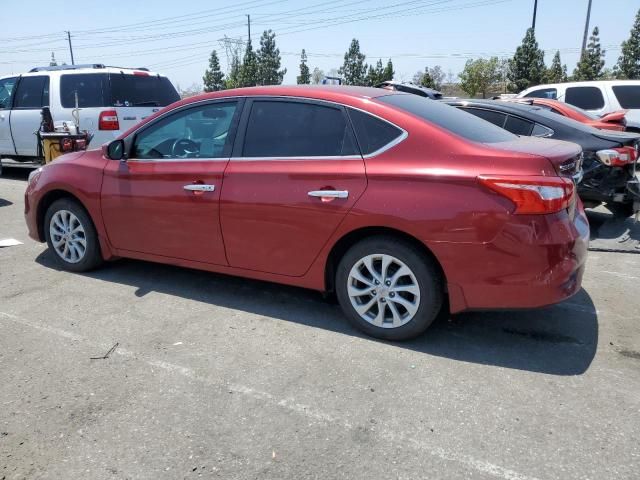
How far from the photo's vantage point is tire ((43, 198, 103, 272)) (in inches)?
193

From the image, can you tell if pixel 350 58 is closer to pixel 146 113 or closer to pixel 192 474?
pixel 146 113

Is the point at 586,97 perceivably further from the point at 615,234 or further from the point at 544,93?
the point at 615,234

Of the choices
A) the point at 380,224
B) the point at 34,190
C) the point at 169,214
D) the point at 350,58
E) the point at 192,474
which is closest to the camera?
the point at 192,474

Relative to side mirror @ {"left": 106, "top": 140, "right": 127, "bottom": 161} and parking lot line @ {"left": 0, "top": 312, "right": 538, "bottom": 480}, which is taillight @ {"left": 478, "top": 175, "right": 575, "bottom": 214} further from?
side mirror @ {"left": 106, "top": 140, "right": 127, "bottom": 161}

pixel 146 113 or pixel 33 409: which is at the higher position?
pixel 146 113

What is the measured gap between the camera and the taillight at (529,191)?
3.13 m

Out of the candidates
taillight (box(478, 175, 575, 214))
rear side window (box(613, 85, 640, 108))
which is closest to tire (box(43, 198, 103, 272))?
taillight (box(478, 175, 575, 214))

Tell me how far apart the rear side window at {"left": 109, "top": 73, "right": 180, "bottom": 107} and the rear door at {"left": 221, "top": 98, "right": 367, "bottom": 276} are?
617 cm

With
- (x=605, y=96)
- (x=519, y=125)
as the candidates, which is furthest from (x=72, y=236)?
(x=605, y=96)

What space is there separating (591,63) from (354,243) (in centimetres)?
4856

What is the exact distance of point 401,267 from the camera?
11.5ft

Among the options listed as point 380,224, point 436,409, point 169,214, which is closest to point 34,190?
point 169,214

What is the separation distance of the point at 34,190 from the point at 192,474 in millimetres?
3754

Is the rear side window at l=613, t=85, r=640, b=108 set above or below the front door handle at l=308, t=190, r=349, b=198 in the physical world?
above
